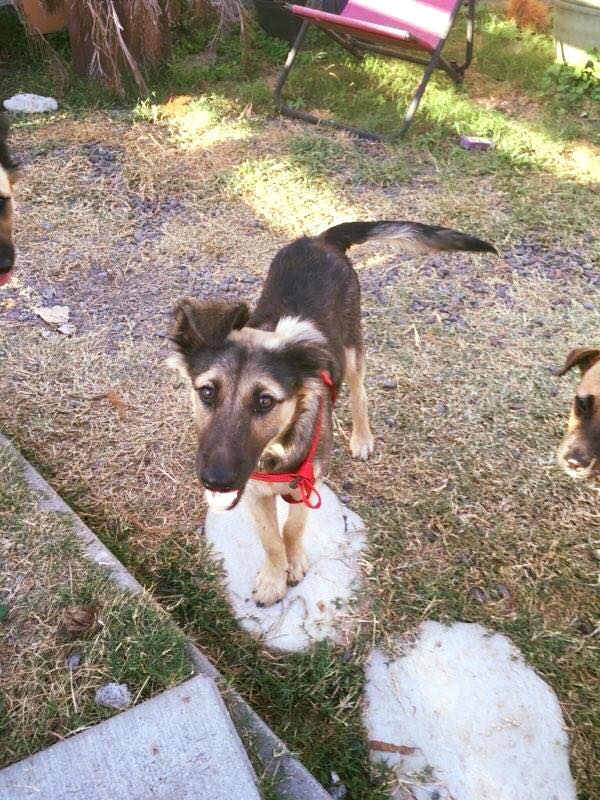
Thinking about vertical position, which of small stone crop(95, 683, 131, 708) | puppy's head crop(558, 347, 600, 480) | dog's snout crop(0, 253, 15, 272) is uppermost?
puppy's head crop(558, 347, 600, 480)

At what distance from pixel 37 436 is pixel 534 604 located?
245 cm

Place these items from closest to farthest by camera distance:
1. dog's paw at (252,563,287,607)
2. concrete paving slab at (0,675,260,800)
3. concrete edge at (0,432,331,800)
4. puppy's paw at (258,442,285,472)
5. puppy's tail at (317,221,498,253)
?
concrete paving slab at (0,675,260,800), concrete edge at (0,432,331,800), puppy's paw at (258,442,285,472), dog's paw at (252,563,287,607), puppy's tail at (317,221,498,253)

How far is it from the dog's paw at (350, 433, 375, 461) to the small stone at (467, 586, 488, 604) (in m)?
0.82

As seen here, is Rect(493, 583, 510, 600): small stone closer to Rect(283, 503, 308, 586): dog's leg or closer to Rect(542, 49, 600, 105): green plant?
Rect(283, 503, 308, 586): dog's leg

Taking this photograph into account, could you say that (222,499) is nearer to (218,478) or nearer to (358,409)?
(218,478)

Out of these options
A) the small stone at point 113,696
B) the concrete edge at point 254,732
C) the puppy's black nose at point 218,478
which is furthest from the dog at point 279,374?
the small stone at point 113,696

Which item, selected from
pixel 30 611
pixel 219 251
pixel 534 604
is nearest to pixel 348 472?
pixel 534 604

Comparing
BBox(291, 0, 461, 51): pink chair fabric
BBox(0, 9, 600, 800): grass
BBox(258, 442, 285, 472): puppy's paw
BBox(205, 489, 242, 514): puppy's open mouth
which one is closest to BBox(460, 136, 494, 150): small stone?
BBox(0, 9, 600, 800): grass

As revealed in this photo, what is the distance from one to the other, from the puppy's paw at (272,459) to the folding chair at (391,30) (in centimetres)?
405

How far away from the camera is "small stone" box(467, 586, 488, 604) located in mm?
2701

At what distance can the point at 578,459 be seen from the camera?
2.51 m

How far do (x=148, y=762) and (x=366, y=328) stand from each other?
8.81ft

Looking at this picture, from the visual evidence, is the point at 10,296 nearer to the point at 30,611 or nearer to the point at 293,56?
the point at 30,611

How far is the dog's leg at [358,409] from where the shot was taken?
10.2 ft
